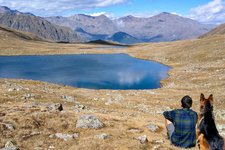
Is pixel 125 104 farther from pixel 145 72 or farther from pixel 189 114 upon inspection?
pixel 145 72

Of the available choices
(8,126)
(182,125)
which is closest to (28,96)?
(8,126)

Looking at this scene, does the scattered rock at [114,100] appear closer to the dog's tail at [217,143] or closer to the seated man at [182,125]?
the seated man at [182,125]

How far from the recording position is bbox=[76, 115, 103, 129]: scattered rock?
2214cm

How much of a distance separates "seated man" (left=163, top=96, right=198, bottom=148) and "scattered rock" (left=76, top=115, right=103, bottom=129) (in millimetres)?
6184

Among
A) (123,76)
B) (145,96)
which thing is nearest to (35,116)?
(145,96)

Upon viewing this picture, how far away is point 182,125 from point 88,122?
763cm

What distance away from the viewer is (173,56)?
140875mm

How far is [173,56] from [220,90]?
83.9 meters

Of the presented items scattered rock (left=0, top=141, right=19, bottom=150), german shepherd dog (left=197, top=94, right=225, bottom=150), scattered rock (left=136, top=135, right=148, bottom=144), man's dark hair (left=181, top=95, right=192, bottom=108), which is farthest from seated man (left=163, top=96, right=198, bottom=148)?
scattered rock (left=0, top=141, right=19, bottom=150)

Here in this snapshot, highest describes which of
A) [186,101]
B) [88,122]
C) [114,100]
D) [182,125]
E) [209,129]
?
[186,101]

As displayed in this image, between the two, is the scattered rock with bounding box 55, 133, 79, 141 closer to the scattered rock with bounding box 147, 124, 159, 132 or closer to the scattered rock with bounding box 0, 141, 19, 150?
the scattered rock with bounding box 0, 141, 19, 150

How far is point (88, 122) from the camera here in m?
22.5

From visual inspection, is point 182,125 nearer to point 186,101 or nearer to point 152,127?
point 186,101

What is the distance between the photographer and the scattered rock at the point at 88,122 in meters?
22.1
